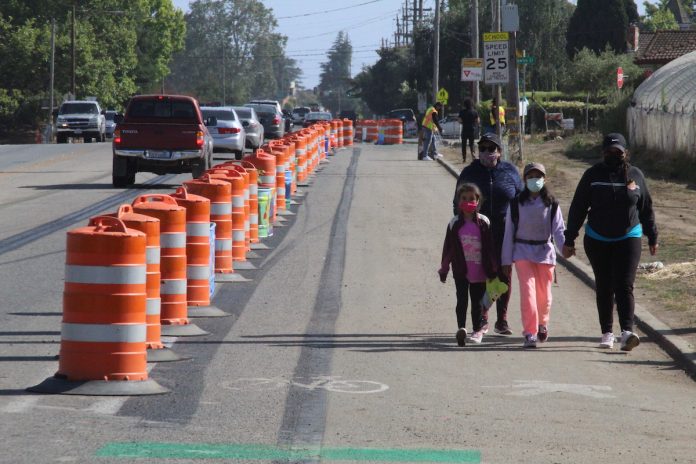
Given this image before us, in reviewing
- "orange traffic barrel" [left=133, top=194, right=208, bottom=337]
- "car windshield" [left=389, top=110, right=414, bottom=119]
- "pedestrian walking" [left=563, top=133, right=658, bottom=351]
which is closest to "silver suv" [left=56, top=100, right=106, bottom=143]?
"car windshield" [left=389, top=110, right=414, bottom=119]

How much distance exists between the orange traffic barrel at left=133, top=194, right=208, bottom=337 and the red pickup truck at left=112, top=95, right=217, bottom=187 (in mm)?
16455

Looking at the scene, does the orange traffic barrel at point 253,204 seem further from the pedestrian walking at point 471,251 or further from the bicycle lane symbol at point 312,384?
the bicycle lane symbol at point 312,384

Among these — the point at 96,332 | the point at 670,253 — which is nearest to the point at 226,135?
the point at 670,253

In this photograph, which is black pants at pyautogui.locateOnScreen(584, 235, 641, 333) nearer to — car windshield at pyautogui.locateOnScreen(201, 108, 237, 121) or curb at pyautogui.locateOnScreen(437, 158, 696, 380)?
curb at pyautogui.locateOnScreen(437, 158, 696, 380)

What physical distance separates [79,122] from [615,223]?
51962 mm

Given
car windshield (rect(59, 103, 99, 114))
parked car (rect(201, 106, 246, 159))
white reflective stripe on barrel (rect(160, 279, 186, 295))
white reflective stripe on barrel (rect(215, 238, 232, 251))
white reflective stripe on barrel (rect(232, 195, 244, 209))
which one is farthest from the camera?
car windshield (rect(59, 103, 99, 114))

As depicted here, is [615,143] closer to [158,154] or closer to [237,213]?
[237,213]

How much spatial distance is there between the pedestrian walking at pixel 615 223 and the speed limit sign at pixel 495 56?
19.8m

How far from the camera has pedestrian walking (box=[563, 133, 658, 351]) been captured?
11047 mm

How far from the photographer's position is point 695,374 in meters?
10.2

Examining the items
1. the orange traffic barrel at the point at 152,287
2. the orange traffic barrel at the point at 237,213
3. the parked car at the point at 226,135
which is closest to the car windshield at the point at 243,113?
the parked car at the point at 226,135

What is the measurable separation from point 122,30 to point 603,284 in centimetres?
9755

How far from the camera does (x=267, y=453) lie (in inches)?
285

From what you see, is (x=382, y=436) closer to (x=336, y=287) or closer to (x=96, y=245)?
(x=96, y=245)
